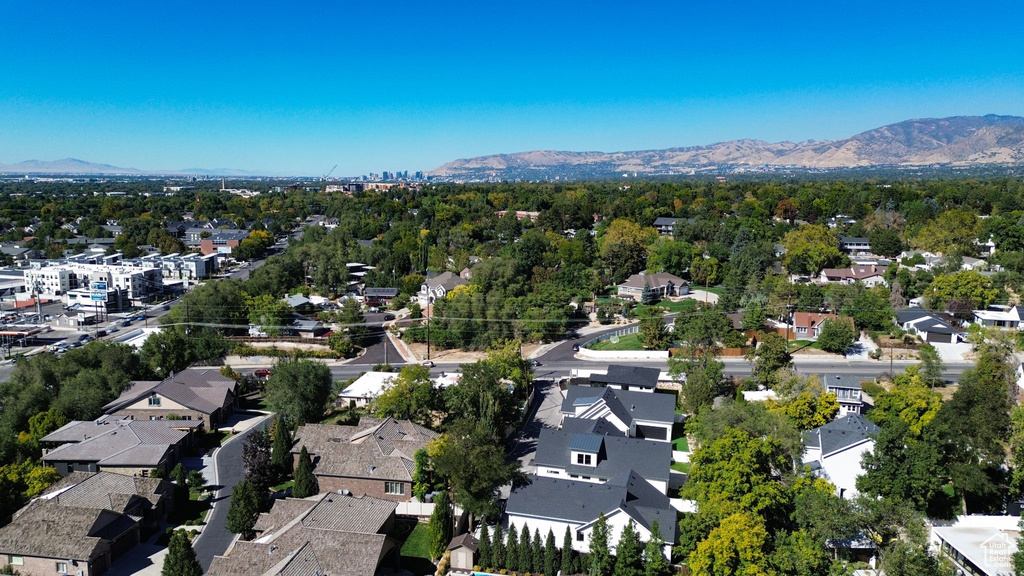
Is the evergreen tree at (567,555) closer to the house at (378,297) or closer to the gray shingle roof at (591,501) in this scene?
the gray shingle roof at (591,501)

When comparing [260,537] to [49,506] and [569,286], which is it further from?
[569,286]

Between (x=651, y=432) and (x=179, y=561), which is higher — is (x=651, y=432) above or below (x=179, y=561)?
below

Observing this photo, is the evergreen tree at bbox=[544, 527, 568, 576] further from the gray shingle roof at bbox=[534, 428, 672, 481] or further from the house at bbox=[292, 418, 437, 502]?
the house at bbox=[292, 418, 437, 502]

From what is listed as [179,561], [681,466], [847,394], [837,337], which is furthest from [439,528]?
[837,337]

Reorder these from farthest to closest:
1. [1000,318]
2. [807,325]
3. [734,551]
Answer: [807,325]
[1000,318]
[734,551]

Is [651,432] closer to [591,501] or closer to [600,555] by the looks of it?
[591,501]

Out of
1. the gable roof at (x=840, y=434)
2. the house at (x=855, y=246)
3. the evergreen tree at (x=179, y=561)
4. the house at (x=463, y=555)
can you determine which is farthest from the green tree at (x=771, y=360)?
Result: the house at (x=855, y=246)

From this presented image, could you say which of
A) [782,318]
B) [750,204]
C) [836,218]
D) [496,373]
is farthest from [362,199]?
[496,373]
